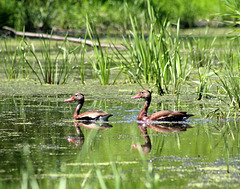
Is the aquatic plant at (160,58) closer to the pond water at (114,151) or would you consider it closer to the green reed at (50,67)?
the pond water at (114,151)

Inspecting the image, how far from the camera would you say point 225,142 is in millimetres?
5031

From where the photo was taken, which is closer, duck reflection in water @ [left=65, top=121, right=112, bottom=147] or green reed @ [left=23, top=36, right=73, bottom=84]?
duck reflection in water @ [left=65, top=121, right=112, bottom=147]

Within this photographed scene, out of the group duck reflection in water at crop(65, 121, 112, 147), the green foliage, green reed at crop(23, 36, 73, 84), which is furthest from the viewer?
the green foliage

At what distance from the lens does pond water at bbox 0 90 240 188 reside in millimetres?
3693

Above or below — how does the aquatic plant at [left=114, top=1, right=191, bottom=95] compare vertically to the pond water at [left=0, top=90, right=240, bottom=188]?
above

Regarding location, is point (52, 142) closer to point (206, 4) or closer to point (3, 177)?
point (3, 177)

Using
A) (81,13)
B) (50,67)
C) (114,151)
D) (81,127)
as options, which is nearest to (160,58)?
(50,67)

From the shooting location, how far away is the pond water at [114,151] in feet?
12.1

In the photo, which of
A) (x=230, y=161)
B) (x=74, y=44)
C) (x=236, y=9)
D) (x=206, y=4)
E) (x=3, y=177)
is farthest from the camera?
(x=206, y=4)

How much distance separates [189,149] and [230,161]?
0.55 metres

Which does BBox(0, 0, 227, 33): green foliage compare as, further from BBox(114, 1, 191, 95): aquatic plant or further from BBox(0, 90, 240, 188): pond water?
BBox(0, 90, 240, 188): pond water

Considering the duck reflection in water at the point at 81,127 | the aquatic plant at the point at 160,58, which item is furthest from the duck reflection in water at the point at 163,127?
the aquatic plant at the point at 160,58

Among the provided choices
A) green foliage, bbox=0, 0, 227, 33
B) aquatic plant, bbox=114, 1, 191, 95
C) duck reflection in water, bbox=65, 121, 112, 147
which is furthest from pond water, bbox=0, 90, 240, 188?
green foliage, bbox=0, 0, 227, 33

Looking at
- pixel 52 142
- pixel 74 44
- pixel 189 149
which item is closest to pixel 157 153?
pixel 189 149
